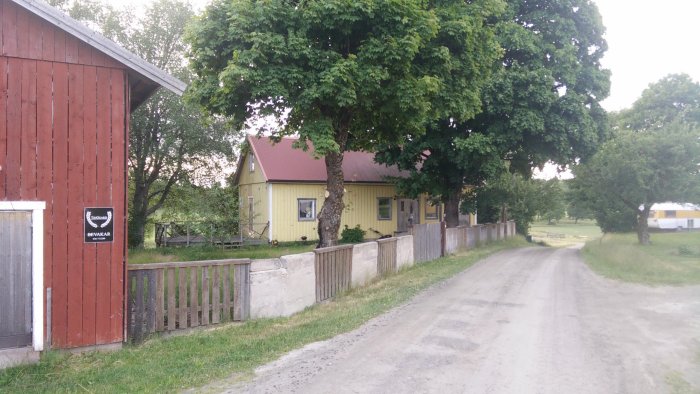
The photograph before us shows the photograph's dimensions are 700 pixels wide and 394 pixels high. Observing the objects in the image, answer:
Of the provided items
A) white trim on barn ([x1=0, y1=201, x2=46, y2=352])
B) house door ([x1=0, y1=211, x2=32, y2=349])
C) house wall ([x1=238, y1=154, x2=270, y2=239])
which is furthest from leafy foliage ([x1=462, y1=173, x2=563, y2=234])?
house door ([x1=0, y1=211, x2=32, y2=349])

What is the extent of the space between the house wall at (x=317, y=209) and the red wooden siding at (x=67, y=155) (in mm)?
17399

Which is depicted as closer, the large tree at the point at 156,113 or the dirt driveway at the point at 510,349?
the dirt driveway at the point at 510,349

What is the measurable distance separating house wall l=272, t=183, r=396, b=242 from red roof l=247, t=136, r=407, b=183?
1.37 feet

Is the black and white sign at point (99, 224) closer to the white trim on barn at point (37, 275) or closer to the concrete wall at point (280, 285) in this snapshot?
the white trim on barn at point (37, 275)

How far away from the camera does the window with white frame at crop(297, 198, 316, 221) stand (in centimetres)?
2641

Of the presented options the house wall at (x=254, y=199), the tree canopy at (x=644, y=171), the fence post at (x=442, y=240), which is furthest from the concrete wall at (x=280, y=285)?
the tree canopy at (x=644, y=171)

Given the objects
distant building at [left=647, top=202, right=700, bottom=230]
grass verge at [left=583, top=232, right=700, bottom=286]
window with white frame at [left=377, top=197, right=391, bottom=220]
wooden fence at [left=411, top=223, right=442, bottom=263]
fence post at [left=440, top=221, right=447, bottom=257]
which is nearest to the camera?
grass verge at [left=583, top=232, right=700, bottom=286]

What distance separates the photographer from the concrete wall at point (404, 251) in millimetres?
15477

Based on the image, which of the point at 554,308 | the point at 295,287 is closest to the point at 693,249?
the point at 554,308

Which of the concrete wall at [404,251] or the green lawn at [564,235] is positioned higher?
the concrete wall at [404,251]

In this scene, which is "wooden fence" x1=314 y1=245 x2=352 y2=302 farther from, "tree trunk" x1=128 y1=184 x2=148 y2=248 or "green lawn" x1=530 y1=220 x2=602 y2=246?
"green lawn" x1=530 y1=220 x2=602 y2=246

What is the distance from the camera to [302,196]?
26438 mm

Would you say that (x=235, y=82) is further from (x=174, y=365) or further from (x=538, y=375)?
(x=538, y=375)

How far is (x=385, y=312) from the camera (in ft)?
30.9
